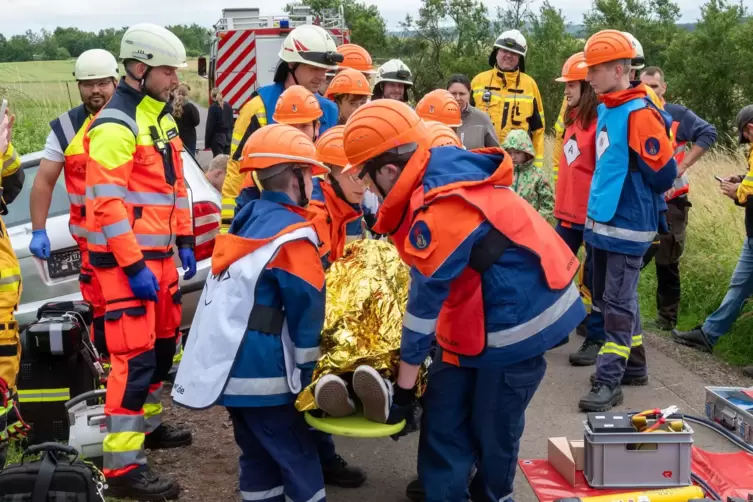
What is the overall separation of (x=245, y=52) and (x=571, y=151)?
10.8 m

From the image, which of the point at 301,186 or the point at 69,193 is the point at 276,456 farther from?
the point at 69,193

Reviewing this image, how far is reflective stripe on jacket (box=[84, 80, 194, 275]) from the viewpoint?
4.39 meters

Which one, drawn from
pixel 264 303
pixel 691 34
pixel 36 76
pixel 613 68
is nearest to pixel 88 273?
pixel 264 303

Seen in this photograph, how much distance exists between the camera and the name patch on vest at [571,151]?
6266 millimetres

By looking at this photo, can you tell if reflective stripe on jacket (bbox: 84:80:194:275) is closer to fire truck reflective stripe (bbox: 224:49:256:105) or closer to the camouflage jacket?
the camouflage jacket

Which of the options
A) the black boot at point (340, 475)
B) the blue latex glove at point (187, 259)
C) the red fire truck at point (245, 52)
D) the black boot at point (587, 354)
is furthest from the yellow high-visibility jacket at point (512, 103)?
→ the red fire truck at point (245, 52)

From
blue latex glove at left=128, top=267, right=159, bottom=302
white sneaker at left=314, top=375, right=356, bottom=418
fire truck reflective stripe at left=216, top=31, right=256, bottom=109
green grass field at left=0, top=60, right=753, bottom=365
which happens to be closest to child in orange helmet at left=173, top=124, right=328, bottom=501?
white sneaker at left=314, top=375, right=356, bottom=418

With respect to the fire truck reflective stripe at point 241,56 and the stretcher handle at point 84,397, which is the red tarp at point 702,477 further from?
the fire truck reflective stripe at point 241,56

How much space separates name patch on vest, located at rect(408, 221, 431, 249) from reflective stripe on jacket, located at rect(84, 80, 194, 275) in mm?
1740

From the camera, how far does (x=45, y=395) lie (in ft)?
16.7

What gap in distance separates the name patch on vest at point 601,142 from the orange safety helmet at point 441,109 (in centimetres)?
105

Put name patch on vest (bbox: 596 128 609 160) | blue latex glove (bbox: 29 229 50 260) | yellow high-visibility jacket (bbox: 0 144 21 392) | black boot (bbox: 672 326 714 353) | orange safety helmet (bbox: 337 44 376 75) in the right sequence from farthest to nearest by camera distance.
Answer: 1. orange safety helmet (bbox: 337 44 376 75)
2. black boot (bbox: 672 326 714 353)
3. name patch on vest (bbox: 596 128 609 160)
4. blue latex glove (bbox: 29 229 50 260)
5. yellow high-visibility jacket (bbox: 0 144 21 392)

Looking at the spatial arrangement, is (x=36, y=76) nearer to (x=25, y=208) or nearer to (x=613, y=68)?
(x=25, y=208)

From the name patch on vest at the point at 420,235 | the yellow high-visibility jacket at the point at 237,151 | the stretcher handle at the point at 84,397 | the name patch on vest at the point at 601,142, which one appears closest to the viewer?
the name patch on vest at the point at 420,235
